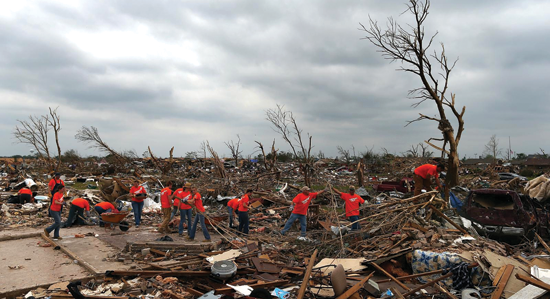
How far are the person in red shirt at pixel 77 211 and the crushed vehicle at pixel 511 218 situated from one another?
1033cm

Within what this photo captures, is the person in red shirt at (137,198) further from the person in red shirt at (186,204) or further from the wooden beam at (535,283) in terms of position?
the wooden beam at (535,283)

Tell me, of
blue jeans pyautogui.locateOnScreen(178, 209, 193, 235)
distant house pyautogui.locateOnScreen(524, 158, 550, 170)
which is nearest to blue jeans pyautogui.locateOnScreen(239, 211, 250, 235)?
blue jeans pyautogui.locateOnScreen(178, 209, 193, 235)

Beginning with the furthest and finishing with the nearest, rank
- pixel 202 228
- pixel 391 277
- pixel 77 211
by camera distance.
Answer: pixel 77 211 < pixel 202 228 < pixel 391 277

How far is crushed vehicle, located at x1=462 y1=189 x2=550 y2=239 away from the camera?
7180 mm

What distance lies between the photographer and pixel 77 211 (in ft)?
33.0

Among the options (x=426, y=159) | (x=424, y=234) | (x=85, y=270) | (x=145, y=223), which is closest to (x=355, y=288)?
(x=424, y=234)

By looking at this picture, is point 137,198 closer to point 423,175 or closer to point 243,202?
point 243,202

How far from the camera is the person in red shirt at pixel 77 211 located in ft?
32.1

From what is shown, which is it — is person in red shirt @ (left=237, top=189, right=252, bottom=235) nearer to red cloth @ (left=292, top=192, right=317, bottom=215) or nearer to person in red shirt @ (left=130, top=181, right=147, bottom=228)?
red cloth @ (left=292, top=192, right=317, bottom=215)

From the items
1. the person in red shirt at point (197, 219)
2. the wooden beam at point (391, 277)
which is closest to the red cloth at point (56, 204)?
the person in red shirt at point (197, 219)

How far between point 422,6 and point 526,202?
7613mm

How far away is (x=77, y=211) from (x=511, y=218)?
37.6 feet

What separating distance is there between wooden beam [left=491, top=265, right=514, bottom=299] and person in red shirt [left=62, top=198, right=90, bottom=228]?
10.0m

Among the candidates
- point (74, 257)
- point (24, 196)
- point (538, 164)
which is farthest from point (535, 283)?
point (538, 164)
